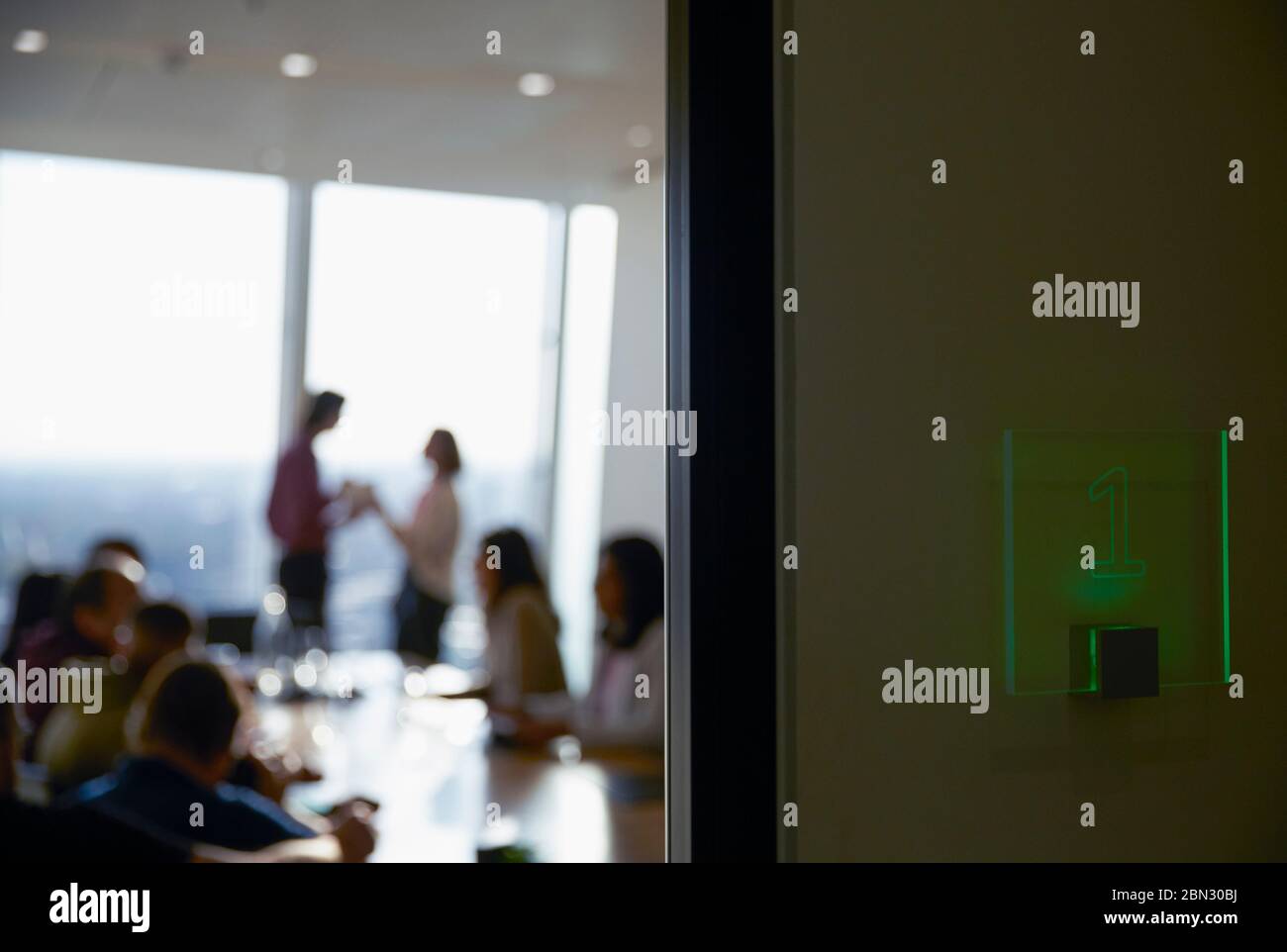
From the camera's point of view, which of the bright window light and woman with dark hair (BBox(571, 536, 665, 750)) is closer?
woman with dark hair (BBox(571, 536, 665, 750))

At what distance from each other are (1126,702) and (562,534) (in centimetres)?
257

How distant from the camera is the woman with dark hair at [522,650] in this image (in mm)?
2238

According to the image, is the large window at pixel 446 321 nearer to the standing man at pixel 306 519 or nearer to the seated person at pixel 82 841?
the standing man at pixel 306 519

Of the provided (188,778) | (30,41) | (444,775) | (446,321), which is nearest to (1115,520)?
(444,775)

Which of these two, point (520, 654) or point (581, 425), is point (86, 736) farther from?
point (581, 425)

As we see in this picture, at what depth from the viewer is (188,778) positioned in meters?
1.65

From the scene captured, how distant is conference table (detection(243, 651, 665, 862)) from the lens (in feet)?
5.56

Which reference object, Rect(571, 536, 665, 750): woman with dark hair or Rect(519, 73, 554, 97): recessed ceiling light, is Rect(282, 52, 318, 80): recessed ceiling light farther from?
Rect(571, 536, 665, 750): woman with dark hair

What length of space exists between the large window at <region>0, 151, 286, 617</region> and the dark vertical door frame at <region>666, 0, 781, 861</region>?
1.58 m

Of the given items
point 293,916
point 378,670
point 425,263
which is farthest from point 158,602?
point 425,263

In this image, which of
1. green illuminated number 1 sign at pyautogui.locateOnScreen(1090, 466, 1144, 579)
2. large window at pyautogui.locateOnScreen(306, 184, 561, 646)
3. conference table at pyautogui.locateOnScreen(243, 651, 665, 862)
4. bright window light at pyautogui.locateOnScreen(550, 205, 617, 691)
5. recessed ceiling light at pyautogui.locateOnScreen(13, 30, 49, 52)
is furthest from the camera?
large window at pyautogui.locateOnScreen(306, 184, 561, 646)

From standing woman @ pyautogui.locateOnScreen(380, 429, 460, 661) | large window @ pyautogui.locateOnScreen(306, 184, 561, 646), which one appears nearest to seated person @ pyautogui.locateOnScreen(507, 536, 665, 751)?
standing woman @ pyautogui.locateOnScreen(380, 429, 460, 661)

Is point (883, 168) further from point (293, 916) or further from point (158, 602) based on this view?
point (158, 602)

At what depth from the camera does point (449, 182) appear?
4.30 m
